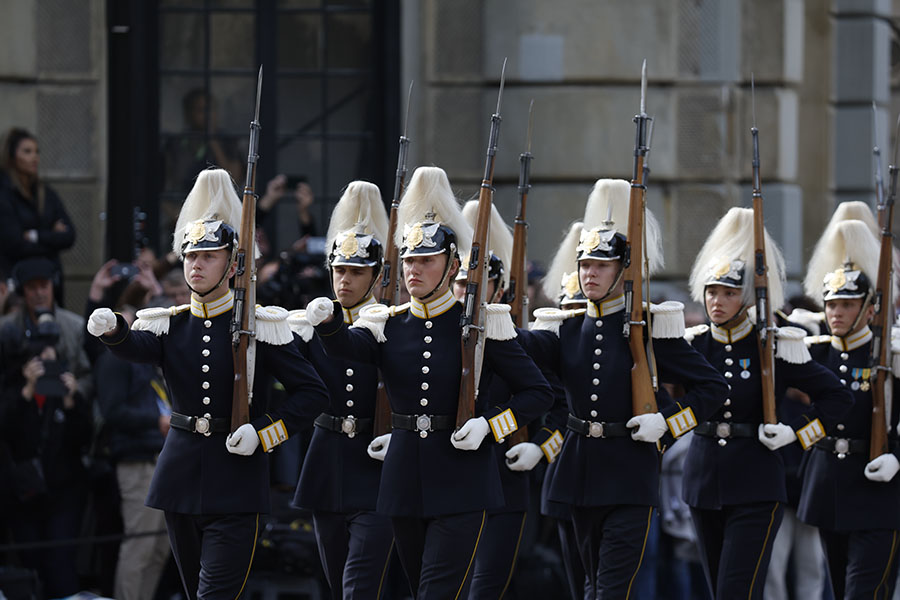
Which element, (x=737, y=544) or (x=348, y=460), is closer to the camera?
(x=348, y=460)

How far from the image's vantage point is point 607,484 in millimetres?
7188

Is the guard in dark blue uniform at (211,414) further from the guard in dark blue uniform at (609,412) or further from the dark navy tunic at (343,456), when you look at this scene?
the guard in dark blue uniform at (609,412)

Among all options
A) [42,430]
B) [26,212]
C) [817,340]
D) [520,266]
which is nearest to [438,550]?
[520,266]

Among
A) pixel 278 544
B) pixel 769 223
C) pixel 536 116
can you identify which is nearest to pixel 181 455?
pixel 278 544

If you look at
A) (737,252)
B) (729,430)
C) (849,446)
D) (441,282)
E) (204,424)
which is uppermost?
(737,252)

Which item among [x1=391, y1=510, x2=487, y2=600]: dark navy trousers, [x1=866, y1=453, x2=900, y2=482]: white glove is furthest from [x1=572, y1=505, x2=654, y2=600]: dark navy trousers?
[x1=866, y1=453, x2=900, y2=482]: white glove

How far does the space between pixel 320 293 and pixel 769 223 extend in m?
3.44

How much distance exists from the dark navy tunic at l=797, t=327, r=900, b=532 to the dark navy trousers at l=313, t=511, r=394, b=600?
210 centimetres

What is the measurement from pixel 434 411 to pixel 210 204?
1.24 meters

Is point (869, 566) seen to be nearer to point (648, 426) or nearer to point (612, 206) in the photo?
point (648, 426)

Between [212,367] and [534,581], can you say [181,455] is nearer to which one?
[212,367]

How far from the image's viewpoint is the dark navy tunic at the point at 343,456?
7.44 m

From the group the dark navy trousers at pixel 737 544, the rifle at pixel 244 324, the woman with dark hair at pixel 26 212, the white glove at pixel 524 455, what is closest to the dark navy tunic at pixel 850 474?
the dark navy trousers at pixel 737 544

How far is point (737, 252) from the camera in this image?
809 cm
